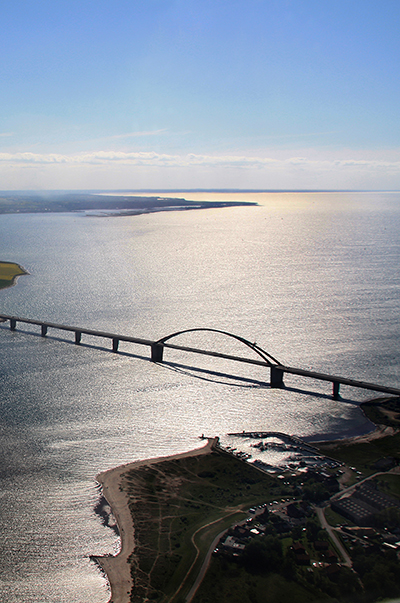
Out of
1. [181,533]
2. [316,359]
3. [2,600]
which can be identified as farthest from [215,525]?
[316,359]

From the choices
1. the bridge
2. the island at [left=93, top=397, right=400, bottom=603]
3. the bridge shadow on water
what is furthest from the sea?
the island at [left=93, top=397, right=400, bottom=603]

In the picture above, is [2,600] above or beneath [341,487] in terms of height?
beneath

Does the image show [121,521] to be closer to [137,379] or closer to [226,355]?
[137,379]

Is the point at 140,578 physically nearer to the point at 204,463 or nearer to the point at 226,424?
the point at 204,463

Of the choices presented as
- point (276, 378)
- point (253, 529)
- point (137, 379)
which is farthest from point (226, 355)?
point (253, 529)

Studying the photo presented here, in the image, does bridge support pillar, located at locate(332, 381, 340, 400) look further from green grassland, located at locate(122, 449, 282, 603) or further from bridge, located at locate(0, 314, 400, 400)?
green grassland, located at locate(122, 449, 282, 603)
